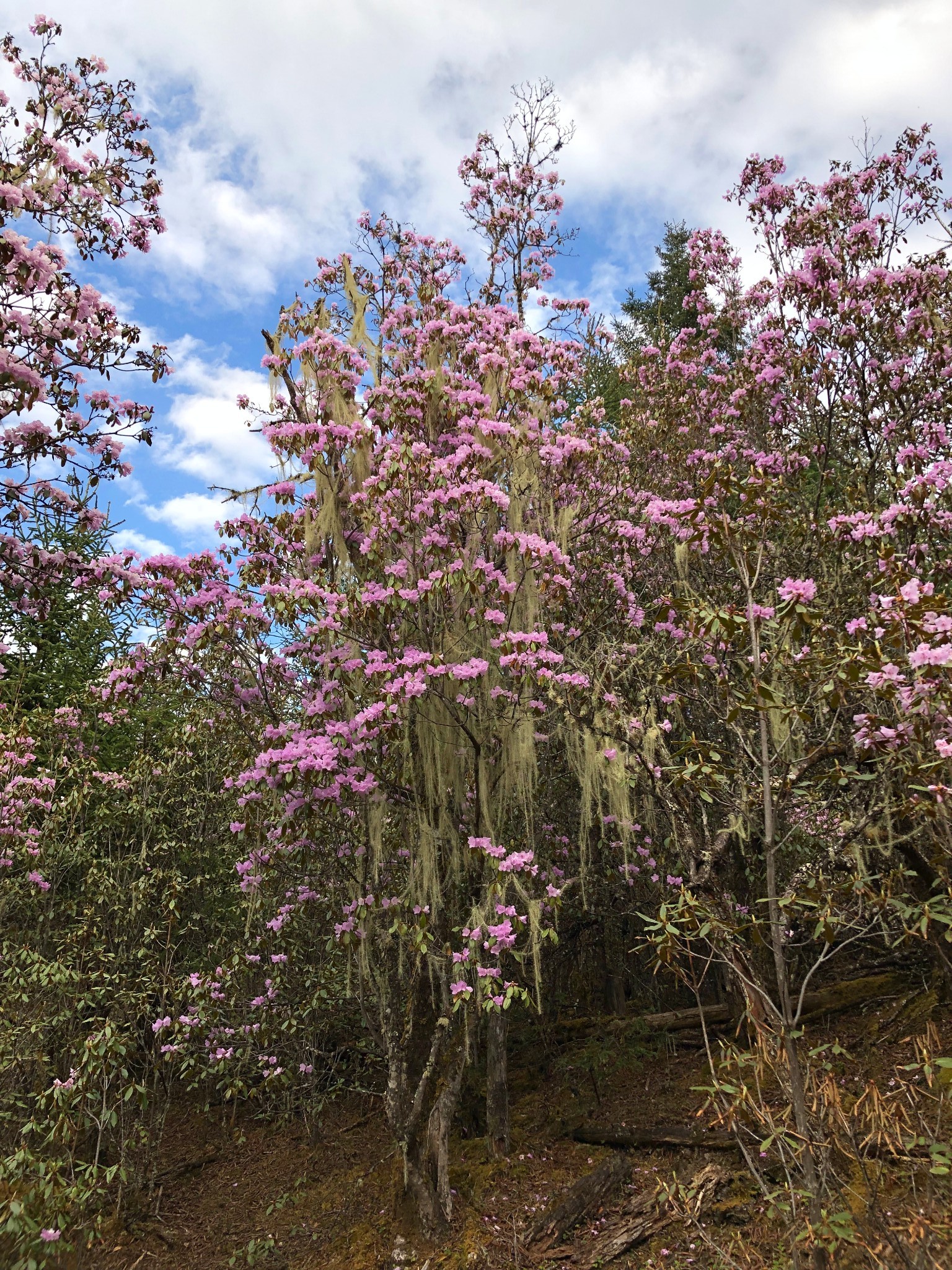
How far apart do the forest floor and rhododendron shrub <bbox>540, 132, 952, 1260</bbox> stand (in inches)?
31.2

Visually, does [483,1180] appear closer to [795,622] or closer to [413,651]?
[413,651]

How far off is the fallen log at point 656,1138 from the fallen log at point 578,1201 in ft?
0.78

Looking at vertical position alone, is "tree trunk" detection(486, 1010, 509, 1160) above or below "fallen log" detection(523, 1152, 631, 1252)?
above

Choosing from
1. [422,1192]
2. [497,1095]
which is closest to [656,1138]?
[497,1095]

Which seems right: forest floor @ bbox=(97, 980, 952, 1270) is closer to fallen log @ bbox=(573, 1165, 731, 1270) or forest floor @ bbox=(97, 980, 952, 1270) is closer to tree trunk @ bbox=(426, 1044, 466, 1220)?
fallen log @ bbox=(573, 1165, 731, 1270)

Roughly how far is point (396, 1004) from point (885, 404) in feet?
22.2

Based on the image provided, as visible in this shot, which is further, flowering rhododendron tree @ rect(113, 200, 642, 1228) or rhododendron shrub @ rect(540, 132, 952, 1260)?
flowering rhododendron tree @ rect(113, 200, 642, 1228)

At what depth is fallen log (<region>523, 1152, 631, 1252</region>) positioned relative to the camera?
5625 millimetres

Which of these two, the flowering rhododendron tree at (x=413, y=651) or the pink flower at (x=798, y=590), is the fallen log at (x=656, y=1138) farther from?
the pink flower at (x=798, y=590)

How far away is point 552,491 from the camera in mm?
6859

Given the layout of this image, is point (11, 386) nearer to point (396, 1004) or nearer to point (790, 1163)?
point (396, 1004)

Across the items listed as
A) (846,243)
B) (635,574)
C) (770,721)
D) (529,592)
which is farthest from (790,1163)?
(846,243)

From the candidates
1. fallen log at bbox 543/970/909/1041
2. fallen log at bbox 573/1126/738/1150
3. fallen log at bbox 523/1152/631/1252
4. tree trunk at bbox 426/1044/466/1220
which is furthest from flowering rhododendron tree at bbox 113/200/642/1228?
fallen log at bbox 543/970/909/1041

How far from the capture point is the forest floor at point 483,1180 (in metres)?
5.47
